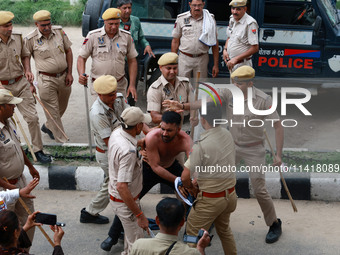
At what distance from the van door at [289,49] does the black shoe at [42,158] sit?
10.7 feet

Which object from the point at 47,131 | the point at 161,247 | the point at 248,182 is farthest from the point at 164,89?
the point at 161,247

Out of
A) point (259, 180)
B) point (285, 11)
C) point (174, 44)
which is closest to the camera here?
point (259, 180)

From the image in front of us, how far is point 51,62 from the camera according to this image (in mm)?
7305

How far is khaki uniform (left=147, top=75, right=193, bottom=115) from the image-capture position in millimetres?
6176

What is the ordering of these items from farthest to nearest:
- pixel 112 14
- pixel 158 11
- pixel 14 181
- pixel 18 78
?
pixel 158 11 → pixel 18 78 → pixel 112 14 → pixel 14 181

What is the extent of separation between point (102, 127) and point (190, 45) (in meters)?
2.70

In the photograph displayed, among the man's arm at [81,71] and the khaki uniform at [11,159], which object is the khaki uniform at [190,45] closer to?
the man's arm at [81,71]

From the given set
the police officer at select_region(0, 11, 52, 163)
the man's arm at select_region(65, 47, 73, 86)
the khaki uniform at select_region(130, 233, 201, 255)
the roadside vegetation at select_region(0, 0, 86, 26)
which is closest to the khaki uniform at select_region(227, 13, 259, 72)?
the man's arm at select_region(65, 47, 73, 86)

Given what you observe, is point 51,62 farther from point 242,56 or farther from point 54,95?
point 242,56

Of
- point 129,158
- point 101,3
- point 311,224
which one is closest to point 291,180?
point 311,224

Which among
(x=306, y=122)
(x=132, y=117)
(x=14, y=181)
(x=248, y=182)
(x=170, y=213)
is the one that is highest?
(x=132, y=117)

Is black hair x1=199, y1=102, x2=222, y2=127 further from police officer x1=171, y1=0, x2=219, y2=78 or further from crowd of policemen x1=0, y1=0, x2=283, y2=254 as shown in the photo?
police officer x1=171, y1=0, x2=219, y2=78

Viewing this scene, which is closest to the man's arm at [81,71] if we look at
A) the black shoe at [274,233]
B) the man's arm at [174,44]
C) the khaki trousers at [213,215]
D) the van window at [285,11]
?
the man's arm at [174,44]

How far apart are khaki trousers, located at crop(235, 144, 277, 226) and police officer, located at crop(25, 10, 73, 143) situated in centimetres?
285
